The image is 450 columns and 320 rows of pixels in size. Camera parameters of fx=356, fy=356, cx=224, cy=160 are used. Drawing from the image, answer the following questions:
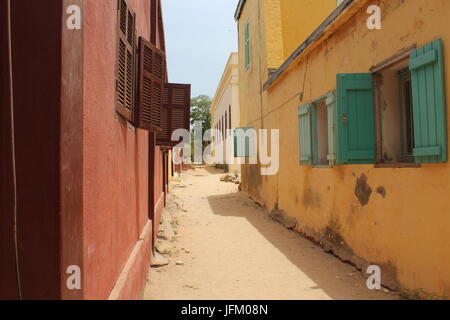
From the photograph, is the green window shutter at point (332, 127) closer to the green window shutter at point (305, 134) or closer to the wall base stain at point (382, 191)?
the green window shutter at point (305, 134)

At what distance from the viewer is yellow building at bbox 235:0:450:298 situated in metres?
3.32

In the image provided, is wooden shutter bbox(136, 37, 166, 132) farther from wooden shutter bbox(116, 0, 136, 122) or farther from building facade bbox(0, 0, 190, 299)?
building facade bbox(0, 0, 190, 299)

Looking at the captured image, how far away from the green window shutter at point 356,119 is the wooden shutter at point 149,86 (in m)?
2.31

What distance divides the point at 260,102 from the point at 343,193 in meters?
5.88

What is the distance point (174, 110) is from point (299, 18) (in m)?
5.85

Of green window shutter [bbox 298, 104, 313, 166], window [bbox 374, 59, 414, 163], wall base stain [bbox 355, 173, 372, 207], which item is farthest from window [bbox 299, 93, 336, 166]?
window [bbox 374, 59, 414, 163]

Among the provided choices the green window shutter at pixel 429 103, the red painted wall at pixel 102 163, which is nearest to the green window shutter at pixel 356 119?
the green window shutter at pixel 429 103

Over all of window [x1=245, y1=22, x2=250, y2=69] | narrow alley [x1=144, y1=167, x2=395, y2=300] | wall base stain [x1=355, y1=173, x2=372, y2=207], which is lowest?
narrow alley [x1=144, y1=167, x2=395, y2=300]

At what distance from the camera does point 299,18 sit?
32.8 feet

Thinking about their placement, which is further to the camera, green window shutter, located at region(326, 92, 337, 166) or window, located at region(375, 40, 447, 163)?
green window shutter, located at region(326, 92, 337, 166)

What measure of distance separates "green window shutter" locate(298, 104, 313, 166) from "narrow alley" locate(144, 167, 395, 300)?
5.09ft

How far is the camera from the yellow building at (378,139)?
3.32 meters
